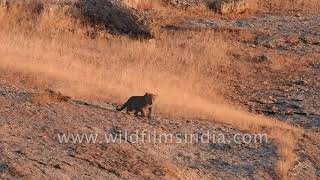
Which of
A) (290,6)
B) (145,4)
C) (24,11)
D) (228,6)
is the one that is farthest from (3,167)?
(290,6)

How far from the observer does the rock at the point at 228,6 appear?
1145 inches

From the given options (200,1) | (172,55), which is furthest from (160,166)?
(200,1)

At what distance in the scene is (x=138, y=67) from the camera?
2180 centimetres

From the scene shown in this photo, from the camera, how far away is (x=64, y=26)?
2508cm

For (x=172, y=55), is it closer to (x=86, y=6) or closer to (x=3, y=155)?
(x=86, y=6)

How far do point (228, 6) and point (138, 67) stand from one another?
8687 millimetres

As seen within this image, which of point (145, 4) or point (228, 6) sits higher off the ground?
point (228, 6)

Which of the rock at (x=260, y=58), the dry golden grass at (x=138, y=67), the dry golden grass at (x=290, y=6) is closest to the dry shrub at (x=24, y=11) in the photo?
A: the dry golden grass at (x=138, y=67)

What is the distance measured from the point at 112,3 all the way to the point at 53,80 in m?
8.49

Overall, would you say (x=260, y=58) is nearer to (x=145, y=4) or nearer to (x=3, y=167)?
(x=145, y=4)

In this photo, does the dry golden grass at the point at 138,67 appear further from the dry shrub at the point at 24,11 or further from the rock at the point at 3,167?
the rock at the point at 3,167

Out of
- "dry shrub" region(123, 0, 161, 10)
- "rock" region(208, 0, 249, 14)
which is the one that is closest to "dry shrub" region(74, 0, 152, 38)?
"dry shrub" region(123, 0, 161, 10)

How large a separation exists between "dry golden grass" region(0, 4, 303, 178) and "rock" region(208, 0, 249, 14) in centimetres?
360

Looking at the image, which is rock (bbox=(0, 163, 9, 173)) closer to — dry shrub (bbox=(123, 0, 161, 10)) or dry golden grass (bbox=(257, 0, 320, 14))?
dry shrub (bbox=(123, 0, 161, 10))
